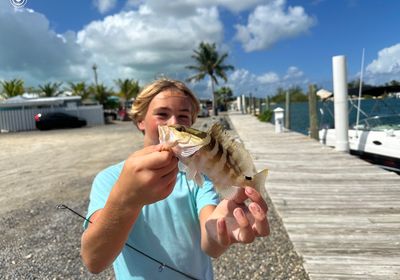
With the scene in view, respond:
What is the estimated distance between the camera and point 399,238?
14.0ft

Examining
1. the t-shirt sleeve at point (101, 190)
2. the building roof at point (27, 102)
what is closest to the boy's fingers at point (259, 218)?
the t-shirt sleeve at point (101, 190)

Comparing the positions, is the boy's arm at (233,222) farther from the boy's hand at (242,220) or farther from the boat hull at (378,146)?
the boat hull at (378,146)

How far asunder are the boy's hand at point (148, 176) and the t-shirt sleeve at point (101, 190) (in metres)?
0.49

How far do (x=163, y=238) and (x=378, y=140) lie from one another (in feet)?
33.7

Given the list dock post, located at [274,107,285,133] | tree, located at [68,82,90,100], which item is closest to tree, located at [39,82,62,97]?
tree, located at [68,82,90,100]

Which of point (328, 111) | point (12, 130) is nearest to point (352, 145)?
point (328, 111)

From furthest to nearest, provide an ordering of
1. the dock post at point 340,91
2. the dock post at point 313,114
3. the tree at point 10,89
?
the tree at point 10,89, the dock post at point 313,114, the dock post at point 340,91

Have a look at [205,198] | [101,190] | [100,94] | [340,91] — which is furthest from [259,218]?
[100,94]

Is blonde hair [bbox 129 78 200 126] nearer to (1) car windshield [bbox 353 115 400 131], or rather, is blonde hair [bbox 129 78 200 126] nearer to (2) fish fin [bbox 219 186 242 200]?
(2) fish fin [bbox 219 186 242 200]

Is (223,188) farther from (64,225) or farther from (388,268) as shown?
(64,225)

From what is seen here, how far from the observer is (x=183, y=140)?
1230 millimetres

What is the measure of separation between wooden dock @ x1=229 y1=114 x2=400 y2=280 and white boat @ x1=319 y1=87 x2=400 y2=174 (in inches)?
52.1

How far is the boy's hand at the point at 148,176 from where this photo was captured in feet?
4.02

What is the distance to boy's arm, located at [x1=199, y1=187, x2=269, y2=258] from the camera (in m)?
1.38
